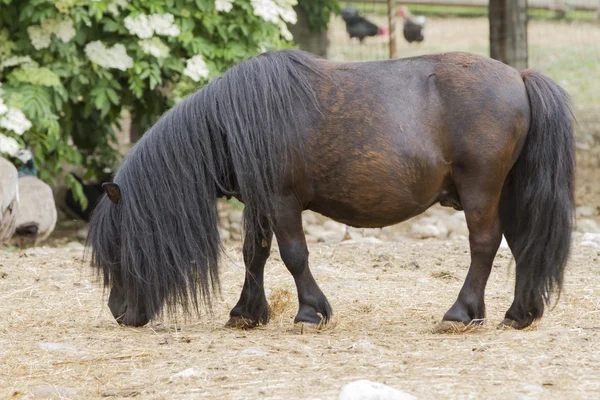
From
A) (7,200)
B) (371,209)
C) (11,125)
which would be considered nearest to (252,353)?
(371,209)

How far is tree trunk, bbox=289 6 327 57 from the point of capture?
10.2 meters

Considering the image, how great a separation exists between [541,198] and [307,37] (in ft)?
20.6

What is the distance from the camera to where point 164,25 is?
8.01 meters

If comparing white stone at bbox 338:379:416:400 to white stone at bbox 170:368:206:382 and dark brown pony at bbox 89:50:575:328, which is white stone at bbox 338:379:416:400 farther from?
dark brown pony at bbox 89:50:575:328

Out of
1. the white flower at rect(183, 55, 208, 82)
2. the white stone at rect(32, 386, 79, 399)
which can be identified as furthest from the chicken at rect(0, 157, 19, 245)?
the white stone at rect(32, 386, 79, 399)

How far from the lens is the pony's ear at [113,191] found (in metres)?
4.31

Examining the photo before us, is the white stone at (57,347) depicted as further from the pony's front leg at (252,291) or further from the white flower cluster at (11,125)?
the white flower cluster at (11,125)

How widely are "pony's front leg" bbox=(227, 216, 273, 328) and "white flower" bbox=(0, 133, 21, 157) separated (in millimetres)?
3693

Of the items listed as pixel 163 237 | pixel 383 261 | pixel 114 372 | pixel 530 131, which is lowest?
pixel 383 261

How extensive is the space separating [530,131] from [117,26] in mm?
4718

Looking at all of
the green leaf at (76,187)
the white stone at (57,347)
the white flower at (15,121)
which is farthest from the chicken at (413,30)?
the white stone at (57,347)

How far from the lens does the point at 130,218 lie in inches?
171

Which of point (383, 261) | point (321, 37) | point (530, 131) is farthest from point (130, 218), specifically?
point (321, 37)

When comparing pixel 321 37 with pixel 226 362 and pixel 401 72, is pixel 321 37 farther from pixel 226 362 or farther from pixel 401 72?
pixel 226 362
